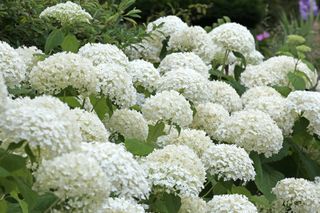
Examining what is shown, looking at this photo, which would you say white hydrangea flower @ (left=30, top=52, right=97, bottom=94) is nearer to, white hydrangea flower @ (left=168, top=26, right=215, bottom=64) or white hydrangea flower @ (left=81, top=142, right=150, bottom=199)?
white hydrangea flower @ (left=81, top=142, right=150, bottom=199)

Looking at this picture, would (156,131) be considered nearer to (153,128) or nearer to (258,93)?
(153,128)

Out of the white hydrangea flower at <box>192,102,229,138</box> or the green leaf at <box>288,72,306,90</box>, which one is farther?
the green leaf at <box>288,72,306,90</box>

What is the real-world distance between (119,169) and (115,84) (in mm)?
840

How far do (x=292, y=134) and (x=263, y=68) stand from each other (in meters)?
1.00

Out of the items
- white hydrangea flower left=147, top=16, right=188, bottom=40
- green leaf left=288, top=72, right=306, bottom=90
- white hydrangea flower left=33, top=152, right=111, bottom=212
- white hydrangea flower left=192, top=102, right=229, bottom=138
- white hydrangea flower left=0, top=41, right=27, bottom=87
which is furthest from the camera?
white hydrangea flower left=147, top=16, right=188, bottom=40

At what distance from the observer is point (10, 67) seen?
308 cm

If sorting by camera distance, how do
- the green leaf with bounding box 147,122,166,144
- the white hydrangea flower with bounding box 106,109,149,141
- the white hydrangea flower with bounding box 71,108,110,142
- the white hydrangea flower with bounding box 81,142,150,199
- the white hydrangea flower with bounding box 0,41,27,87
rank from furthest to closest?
1. the green leaf with bounding box 147,122,166,144
2. the white hydrangea flower with bounding box 106,109,149,141
3. the white hydrangea flower with bounding box 0,41,27,87
4. the white hydrangea flower with bounding box 71,108,110,142
5. the white hydrangea flower with bounding box 81,142,150,199

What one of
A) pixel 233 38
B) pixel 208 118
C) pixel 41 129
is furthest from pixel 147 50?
pixel 41 129

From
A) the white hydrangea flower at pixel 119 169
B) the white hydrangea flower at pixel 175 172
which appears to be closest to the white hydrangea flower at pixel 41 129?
the white hydrangea flower at pixel 119 169

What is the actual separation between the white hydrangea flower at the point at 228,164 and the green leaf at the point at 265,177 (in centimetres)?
41

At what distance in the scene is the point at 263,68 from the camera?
4824 millimetres

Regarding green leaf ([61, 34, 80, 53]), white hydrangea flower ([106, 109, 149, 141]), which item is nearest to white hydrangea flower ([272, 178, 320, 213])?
white hydrangea flower ([106, 109, 149, 141])

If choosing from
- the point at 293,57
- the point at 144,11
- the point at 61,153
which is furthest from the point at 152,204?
the point at 144,11

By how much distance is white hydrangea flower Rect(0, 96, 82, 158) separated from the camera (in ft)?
7.05
